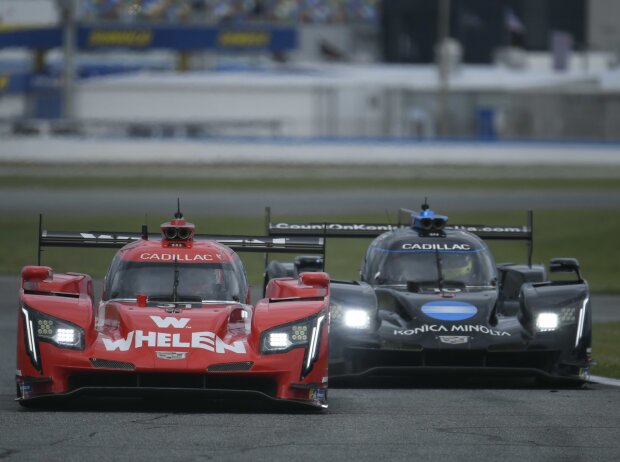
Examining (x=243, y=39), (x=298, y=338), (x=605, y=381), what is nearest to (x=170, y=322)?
(x=298, y=338)

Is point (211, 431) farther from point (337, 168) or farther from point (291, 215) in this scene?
point (337, 168)

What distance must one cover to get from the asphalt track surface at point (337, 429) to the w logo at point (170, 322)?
64 cm

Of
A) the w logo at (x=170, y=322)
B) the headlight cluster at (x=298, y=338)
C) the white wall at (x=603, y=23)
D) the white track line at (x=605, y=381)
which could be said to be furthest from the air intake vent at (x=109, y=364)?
the white wall at (x=603, y=23)

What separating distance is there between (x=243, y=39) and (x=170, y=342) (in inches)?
2567

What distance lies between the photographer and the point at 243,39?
249 feet

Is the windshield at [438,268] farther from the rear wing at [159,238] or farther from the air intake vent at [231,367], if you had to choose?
the air intake vent at [231,367]

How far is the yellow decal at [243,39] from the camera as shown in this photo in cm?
7525

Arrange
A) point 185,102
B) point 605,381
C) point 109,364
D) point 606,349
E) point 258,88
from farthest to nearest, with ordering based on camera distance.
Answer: point 258,88, point 185,102, point 606,349, point 605,381, point 109,364

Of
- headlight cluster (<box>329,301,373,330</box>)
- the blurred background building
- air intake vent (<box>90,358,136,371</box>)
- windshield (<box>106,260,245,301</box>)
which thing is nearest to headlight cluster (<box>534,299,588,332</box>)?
headlight cluster (<box>329,301,373,330</box>)

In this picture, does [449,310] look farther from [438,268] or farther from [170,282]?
[170,282]

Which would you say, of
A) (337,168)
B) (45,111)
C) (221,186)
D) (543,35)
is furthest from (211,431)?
(543,35)

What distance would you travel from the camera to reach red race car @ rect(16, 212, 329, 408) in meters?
11.5

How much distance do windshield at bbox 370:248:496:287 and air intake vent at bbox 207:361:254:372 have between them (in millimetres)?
4192

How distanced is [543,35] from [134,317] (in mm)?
86184
